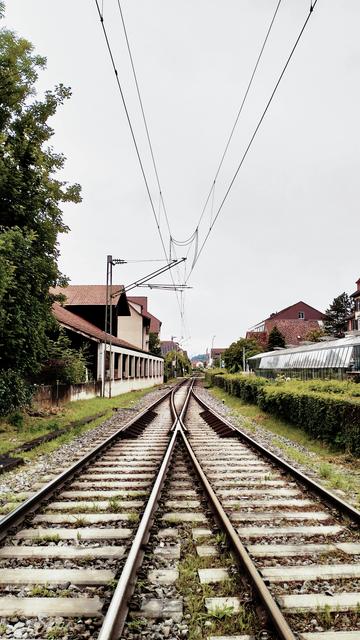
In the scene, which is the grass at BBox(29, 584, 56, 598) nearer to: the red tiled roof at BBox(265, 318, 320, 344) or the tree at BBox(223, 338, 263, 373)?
the tree at BBox(223, 338, 263, 373)

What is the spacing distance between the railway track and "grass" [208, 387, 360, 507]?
0.78m

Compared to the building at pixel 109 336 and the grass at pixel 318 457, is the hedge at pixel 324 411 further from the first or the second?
the building at pixel 109 336

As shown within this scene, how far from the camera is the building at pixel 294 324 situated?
245 feet

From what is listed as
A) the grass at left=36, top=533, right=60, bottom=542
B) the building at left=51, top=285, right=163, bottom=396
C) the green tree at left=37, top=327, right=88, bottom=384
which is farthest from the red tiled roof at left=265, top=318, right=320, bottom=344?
the grass at left=36, top=533, right=60, bottom=542

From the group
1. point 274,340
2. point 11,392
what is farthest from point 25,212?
point 274,340

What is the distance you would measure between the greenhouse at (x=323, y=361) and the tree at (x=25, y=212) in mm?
15428

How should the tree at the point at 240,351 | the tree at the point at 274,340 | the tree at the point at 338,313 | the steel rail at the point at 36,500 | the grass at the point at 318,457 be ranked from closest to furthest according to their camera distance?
the steel rail at the point at 36,500 < the grass at the point at 318,457 < the tree at the point at 240,351 < the tree at the point at 274,340 < the tree at the point at 338,313

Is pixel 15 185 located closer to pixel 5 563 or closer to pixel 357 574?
pixel 5 563

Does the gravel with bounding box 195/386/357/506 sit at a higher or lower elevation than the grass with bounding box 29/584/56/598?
lower

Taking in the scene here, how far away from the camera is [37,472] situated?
7.45 meters

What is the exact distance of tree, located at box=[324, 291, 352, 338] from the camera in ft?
285

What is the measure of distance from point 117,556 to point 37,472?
404 cm

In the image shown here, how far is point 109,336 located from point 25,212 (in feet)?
42.0

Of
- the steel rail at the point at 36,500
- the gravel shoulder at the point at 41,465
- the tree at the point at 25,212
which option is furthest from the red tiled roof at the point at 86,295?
the steel rail at the point at 36,500
